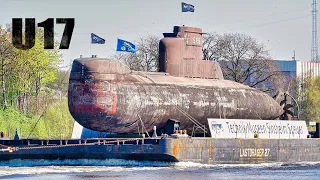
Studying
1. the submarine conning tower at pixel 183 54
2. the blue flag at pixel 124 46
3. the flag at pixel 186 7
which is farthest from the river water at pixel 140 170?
the flag at pixel 186 7

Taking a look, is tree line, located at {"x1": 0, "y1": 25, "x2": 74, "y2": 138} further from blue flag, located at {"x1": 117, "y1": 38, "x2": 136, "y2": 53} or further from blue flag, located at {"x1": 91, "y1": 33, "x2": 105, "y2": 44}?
blue flag, located at {"x1": 91, "y1": 33, "x2": 105, "y2": 44}

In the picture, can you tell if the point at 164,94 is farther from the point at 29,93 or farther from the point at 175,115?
the point at 29,93

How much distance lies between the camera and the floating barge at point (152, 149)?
2522 inches

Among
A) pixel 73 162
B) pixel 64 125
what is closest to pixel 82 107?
pixel 73 162

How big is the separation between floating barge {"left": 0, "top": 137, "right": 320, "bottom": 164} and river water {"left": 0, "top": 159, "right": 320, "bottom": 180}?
391 millimetres

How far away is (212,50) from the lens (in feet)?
360

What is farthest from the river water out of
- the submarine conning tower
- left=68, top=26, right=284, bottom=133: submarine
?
the submarine conning tower

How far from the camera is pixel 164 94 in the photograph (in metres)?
69.6

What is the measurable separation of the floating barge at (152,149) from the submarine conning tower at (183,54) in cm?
771

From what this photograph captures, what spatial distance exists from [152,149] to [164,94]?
22.0 feet

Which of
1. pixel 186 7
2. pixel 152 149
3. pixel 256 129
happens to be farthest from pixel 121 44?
pixel 256 129

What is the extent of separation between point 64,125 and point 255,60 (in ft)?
88.9

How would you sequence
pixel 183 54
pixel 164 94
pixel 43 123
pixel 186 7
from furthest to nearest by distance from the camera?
pixel 43 123
pixel 186 7
pixel 183 54
pixel 164 94

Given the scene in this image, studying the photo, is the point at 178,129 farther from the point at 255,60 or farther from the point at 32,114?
the point at 255,60
